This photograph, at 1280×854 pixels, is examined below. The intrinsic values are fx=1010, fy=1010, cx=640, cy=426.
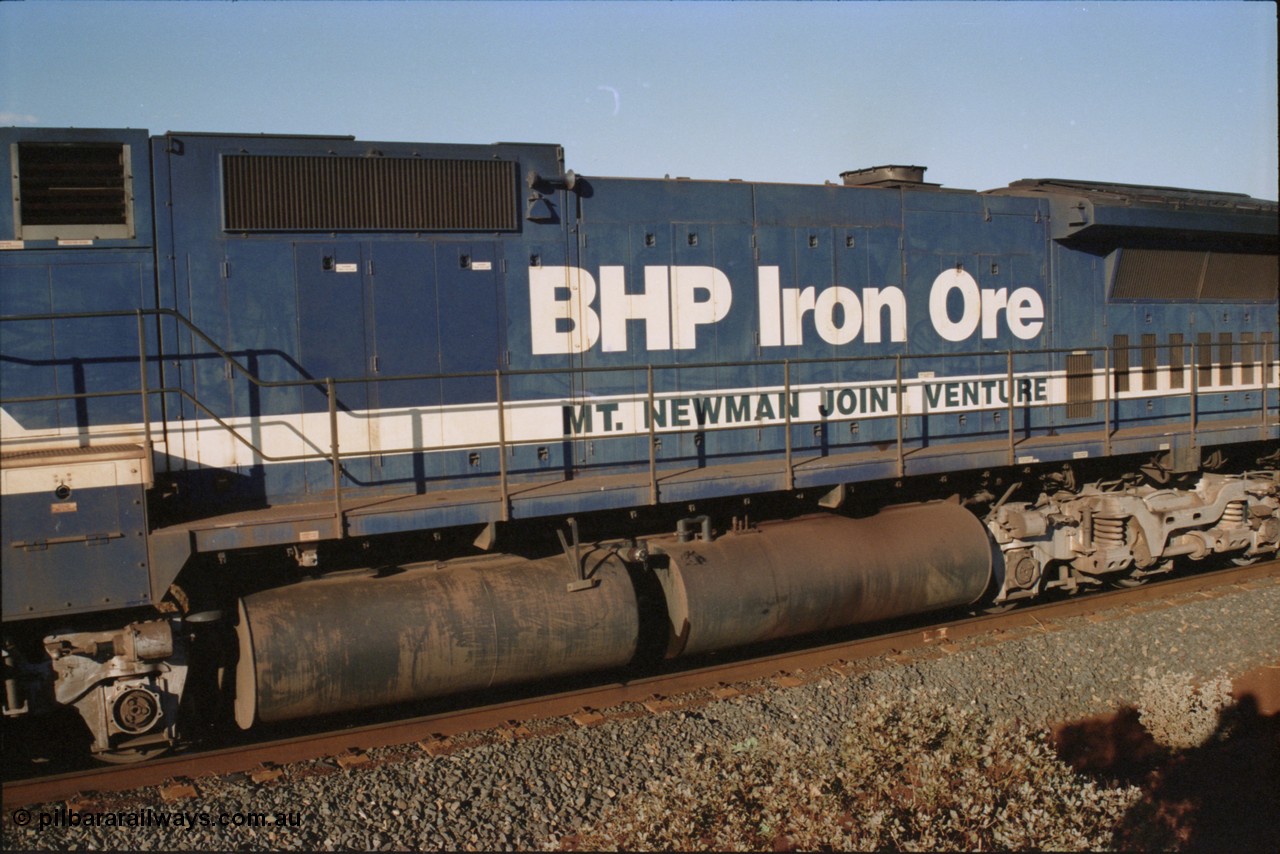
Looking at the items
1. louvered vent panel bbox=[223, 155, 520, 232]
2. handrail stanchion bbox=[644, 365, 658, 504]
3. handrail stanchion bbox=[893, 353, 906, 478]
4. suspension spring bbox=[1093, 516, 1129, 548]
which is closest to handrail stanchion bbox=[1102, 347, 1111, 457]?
suspension spring bbox=[1093, 516, 1129, 548]

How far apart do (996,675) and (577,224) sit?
16.8 ft

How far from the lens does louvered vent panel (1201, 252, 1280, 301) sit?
12.2m

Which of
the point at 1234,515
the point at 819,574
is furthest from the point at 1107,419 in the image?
the point at 819,574

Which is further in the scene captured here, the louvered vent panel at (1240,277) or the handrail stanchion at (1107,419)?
the louvered vent panel at (1240,277)

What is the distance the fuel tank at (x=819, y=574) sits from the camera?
8.01m

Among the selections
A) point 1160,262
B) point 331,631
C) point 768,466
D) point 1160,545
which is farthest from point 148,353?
point 1160,262

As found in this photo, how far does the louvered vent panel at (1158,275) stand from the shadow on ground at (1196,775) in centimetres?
499

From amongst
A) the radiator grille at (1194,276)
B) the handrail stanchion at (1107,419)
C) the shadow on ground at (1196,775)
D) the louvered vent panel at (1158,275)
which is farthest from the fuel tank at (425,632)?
the radiator grille at (1194,276)

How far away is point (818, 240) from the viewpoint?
9.53 m

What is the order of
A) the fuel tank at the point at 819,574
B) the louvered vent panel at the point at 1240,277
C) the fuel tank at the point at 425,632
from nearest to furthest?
the fuel tank at the point at 425,632 < the fuel tank at the point at 819,574 < the louvered vent panel at the point at 1240,277

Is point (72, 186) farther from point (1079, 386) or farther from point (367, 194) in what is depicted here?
point (1079, 386)

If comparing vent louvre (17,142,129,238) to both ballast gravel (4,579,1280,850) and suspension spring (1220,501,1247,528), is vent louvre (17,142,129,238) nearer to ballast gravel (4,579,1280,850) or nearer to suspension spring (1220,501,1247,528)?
ballast gravel (4,579,1280,850)

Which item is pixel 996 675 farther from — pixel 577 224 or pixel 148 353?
pixel 148 353

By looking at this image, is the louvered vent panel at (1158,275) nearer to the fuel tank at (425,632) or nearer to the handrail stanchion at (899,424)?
the handrail stanchion at (899,424)
